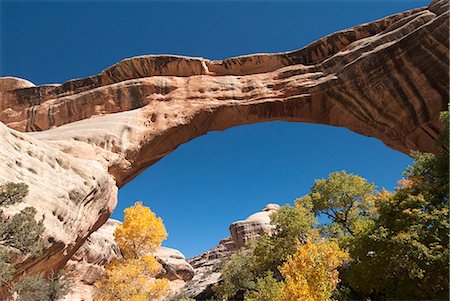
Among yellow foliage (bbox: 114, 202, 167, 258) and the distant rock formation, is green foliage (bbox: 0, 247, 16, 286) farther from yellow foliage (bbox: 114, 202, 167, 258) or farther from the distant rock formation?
the distant rock formation

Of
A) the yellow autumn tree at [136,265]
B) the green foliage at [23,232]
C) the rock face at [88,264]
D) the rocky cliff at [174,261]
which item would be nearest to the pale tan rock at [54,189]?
the green foliage at [23,232]

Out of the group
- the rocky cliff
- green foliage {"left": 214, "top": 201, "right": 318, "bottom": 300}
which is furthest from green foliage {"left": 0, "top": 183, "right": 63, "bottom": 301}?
green foliage {"left": 214, "top": 201, "right": 318, "bottom": 300}

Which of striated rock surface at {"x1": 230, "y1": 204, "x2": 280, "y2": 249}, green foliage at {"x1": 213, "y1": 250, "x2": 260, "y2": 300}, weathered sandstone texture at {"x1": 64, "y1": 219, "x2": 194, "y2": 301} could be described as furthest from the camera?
striated rock surface at {"x1": 230, "y1": 204, "x2": 280, "y2": 249}

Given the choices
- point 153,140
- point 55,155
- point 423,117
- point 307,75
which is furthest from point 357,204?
point 55,155

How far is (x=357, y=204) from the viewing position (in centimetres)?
2877

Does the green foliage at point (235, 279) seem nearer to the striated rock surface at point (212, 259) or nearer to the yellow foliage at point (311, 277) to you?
the striated rock surface at point (212, 259)

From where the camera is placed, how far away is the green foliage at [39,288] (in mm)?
11851

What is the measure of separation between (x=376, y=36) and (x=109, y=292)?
24.5 metres

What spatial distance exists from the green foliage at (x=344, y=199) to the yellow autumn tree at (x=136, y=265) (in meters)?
14.4

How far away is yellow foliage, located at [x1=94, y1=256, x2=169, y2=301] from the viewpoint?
18609 millimetres

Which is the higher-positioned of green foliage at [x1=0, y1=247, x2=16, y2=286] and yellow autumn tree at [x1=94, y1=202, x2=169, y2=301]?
yellow autumn tree at [x1=94, y1=202, x2=169, y2=301]

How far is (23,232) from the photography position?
11016mm

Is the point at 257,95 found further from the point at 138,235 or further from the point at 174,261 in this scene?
the point at 174,261

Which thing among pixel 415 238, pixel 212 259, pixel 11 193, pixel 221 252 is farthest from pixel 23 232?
pixel 212 259
